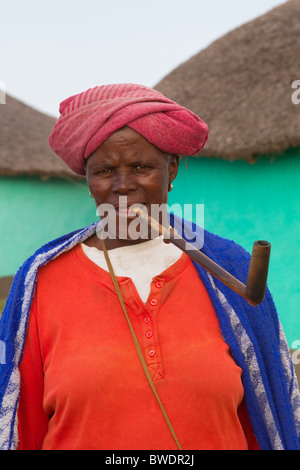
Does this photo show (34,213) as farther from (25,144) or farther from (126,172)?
(126,172)

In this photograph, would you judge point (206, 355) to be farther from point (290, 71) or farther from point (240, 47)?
point (240, 47)

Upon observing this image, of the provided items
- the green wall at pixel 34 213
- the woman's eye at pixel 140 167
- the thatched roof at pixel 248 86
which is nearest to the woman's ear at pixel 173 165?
the woman's eye at pixel 140 167

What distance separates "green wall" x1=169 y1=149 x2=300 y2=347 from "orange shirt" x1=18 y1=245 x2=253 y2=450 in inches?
171

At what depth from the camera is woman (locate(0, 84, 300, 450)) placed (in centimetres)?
134

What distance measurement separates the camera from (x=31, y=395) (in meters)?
1.48

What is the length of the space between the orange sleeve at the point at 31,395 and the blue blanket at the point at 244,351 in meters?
0.02

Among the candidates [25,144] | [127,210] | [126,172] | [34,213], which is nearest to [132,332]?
[127,210]

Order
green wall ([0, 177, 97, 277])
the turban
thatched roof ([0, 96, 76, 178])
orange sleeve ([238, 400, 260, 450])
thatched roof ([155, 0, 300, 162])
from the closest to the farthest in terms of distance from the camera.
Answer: the turban, orange sleeve ([238, 400, 260, 450]), thatched roof ([155, 0, 300, 162]), green wall ([0, 177, 97, 277]), thatched roof ([0, 96, 76, 178])

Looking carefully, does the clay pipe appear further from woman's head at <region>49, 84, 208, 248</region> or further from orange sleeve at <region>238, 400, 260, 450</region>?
orange sleeve at <region>238, 400, 260, 450</region>

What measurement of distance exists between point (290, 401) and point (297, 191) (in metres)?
4.26

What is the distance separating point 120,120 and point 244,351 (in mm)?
731

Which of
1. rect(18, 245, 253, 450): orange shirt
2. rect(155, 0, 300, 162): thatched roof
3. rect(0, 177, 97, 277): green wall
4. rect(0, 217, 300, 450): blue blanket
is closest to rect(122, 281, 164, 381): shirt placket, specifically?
rect(18, 245, 253, 450): orange shirt

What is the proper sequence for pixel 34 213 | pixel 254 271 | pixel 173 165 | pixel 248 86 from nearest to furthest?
pixel 254 271 → pixel 173 165 → pixel 248 86 → pixel 34 213

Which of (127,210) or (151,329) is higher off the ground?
(127,210)
